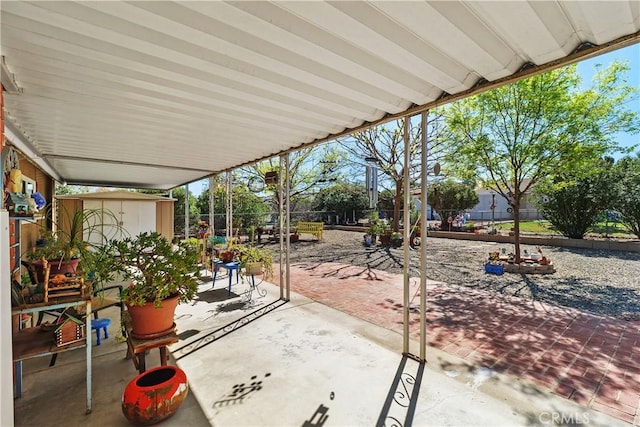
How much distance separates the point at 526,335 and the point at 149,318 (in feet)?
13.8

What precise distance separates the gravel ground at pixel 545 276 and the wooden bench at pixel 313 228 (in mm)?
1844

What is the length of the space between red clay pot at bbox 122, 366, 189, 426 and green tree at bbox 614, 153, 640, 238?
14.1 m

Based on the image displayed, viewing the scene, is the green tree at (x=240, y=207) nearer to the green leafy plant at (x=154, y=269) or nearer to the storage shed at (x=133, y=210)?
the storage shed at (x=133, y=210)

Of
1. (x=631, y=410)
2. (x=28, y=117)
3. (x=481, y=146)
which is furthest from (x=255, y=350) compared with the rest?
(x=481, y=146)

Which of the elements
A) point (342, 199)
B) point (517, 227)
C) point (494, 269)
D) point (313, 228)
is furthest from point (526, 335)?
point (342, 199)

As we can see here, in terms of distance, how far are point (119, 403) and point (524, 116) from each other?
341 inches

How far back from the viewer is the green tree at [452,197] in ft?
54.3

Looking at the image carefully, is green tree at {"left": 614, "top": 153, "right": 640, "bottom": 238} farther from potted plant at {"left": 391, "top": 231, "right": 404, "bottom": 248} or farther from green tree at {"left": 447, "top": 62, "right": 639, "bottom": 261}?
potted plant at {"left": 391, "top": 231, "right": 404, "bottom": 248}

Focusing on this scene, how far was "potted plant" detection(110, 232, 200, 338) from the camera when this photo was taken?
91.4 inches

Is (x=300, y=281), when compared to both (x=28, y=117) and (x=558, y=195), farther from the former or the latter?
(x=558, y=195)

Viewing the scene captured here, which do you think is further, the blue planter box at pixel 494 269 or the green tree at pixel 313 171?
the green tree at pixel 313 171

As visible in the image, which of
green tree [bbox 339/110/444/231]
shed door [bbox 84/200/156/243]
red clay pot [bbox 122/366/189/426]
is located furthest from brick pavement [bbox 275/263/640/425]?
shed door [bbox 84/200/156/243]

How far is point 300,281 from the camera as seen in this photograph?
649 cm

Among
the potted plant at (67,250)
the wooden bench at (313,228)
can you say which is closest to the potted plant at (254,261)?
the potted plant at (67,250)
